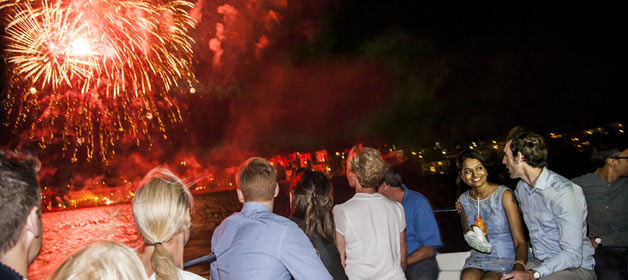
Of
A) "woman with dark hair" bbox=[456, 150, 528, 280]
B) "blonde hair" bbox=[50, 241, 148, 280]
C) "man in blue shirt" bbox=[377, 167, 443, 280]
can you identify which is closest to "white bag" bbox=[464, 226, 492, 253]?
"woman with dark hair" bbox=[456, 150, 528, 280]

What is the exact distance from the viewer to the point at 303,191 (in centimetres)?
400

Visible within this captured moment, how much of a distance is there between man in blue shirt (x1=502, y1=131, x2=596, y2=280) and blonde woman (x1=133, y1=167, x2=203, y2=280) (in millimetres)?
2477

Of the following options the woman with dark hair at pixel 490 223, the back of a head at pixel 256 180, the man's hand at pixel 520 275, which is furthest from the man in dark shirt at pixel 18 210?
the woman with dark hair at pixel 490 223

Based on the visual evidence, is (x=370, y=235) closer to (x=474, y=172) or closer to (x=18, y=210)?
(x=474, y=172)

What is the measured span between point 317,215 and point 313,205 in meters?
0.11

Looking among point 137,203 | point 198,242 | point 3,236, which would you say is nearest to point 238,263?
point 137,203

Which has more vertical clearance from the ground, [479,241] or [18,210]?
[18,210]

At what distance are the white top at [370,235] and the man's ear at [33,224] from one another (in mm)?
2203

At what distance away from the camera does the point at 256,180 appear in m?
2.96

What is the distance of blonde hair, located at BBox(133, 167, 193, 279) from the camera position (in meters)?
2.10

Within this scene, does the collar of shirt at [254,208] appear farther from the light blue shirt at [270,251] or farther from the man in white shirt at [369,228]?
→ the man in white shirt at [369,228]

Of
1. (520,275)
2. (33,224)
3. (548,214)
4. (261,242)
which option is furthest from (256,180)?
(548,214)

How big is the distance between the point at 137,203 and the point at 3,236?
56 cm

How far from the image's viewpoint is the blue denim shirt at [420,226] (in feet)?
14.9
